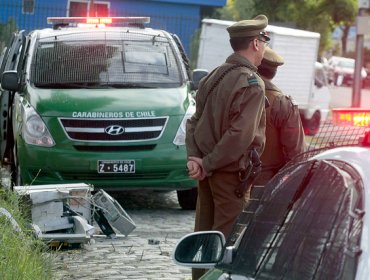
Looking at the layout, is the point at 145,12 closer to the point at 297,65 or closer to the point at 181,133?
the point at 297,65

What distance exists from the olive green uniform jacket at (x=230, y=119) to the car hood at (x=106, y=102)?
450cm

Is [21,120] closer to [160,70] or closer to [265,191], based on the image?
[160,70]

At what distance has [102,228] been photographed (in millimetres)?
10102

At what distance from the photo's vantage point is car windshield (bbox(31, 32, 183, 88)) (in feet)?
39.8

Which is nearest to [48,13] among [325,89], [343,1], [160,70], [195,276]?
[325,89]

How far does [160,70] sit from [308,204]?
893cm

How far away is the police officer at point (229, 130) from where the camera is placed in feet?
22.4

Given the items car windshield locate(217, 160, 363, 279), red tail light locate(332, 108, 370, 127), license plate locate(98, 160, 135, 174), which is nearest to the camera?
car windshield locate(217, 160, 363, 279)

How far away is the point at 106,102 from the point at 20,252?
477cm

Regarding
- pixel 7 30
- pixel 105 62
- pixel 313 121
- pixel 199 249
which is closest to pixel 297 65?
pixel 313 121

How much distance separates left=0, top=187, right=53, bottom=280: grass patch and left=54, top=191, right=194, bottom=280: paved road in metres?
0.35

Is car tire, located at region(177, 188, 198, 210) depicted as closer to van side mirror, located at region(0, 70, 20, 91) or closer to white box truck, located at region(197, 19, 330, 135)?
van side mirror, located at region(0, 70, 20, 91)

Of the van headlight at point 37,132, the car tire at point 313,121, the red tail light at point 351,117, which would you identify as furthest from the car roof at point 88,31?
the car tire at point 313,121

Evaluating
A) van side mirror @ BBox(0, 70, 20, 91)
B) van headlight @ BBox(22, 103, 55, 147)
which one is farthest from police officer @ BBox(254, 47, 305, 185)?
van side mirror @ BBox(0, 70, 20, 91)
